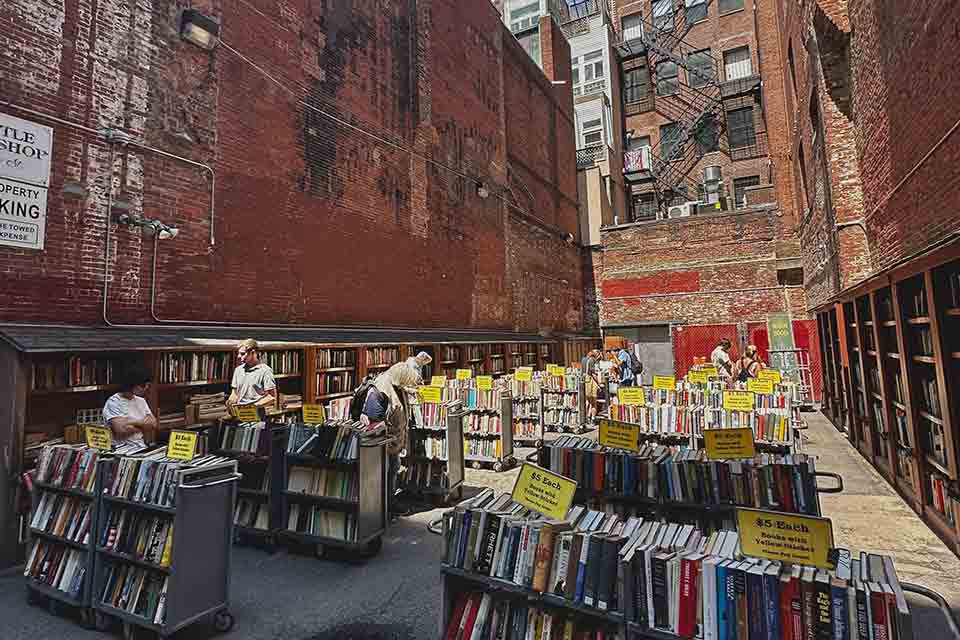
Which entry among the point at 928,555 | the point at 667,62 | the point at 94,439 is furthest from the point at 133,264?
the point at 667,62

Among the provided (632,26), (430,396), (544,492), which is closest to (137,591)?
(544,492)

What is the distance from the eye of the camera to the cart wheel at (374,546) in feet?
14.8

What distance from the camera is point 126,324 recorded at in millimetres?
6547

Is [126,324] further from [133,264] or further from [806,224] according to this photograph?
[806,224]

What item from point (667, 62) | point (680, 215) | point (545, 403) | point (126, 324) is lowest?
point (545, 403)

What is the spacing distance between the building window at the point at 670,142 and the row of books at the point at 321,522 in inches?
975

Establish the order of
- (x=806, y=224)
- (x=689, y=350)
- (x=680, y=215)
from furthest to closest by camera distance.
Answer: (x=680, y=215) → (x=689, y=350) → (x=806, y=224)

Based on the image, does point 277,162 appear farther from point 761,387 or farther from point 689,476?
point 761,387

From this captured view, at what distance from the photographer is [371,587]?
12.8 feet

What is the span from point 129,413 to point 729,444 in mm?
4958

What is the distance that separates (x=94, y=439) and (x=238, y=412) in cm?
142

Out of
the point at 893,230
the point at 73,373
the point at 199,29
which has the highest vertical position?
the point at 199,29

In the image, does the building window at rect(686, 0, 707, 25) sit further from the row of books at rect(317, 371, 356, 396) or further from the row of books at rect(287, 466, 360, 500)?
the row of books at rect(287, 466, 360, 500)

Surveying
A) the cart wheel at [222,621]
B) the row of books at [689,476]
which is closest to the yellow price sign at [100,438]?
the cart wheel at [222,621]
